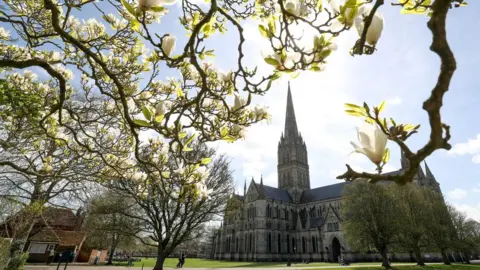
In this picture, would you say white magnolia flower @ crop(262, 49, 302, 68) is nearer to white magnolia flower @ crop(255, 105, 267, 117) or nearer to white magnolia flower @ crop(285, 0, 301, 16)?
white magnolia flower @ crop(285, 0, 301, 16)

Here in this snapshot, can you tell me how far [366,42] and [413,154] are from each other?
965 millimetres

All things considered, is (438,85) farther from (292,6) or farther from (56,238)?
(56,238)

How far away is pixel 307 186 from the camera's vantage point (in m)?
75.4

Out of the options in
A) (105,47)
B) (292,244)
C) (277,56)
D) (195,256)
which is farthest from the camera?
(195,256)

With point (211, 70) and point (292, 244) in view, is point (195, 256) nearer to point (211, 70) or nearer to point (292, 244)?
point (292, 244)

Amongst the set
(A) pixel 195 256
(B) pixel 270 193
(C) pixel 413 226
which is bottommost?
(A) pixel 195 256

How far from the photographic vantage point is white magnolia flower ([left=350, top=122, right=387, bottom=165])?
1543 mm

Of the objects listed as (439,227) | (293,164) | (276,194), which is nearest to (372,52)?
(439,227)

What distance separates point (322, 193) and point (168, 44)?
71364mm

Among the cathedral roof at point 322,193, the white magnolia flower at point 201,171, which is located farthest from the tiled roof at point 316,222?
the white magnolia flower at point 201,171

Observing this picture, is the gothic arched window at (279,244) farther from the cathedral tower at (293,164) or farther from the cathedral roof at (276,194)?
the cathedral tower at (293,164)

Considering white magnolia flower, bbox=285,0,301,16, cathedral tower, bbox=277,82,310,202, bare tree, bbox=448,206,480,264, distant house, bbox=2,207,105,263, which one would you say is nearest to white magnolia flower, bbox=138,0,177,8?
white magnolia flower, bbox=285,0,301,16

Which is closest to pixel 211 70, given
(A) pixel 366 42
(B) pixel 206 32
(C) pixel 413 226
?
(B) pixel 206 32

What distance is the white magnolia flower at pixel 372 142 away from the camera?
5.06 ft
